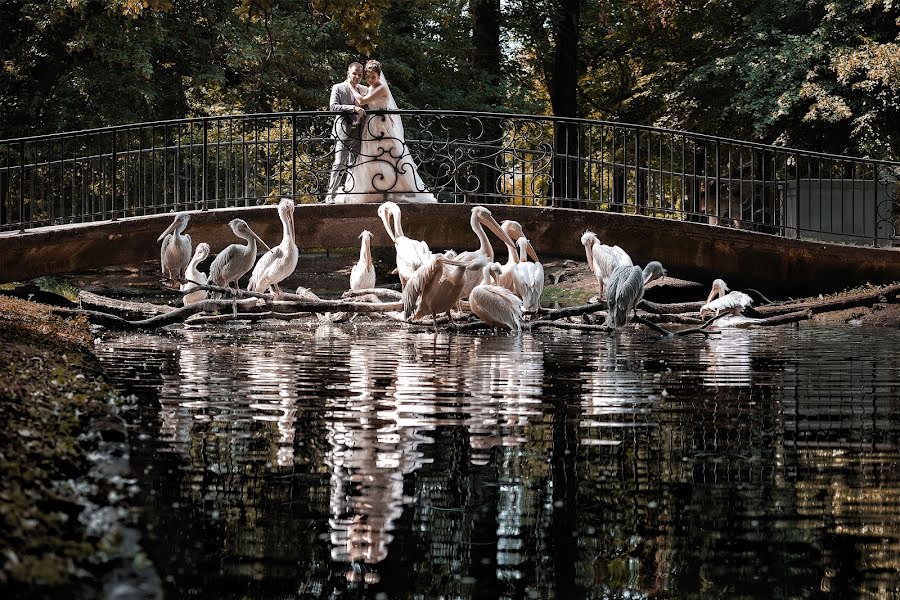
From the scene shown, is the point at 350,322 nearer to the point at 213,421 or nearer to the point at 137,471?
the point at 213,421

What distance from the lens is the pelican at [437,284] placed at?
12.2 meters

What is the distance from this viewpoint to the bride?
1934 centimetres

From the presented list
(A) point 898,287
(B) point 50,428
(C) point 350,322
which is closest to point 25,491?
(B) point 50,428

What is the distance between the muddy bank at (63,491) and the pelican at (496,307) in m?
7.57

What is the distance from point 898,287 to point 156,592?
50.4 ft

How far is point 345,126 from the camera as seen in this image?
19656 mm

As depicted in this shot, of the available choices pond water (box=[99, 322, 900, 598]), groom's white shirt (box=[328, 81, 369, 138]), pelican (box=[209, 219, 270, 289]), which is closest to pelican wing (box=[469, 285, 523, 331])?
pelican (box=[209, 219, 270, 289])

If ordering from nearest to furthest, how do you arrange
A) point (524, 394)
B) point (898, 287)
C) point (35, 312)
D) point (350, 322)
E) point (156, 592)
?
point (156, 592) → point (524, 394) → point (35, 312) → point (350, 322) → point (898, 287)

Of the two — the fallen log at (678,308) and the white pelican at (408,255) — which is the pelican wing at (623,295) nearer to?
the white pelican at (408,255)

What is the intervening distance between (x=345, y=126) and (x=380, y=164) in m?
0.82

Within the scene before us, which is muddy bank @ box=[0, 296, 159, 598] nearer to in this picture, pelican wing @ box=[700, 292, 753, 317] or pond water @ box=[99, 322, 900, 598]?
pond water @ box=[99, 322, 900, 598]

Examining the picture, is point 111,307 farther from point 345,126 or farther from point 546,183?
point 546,183

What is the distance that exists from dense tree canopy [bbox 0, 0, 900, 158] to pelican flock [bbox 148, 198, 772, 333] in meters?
6.73

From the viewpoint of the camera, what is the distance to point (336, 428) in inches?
195
